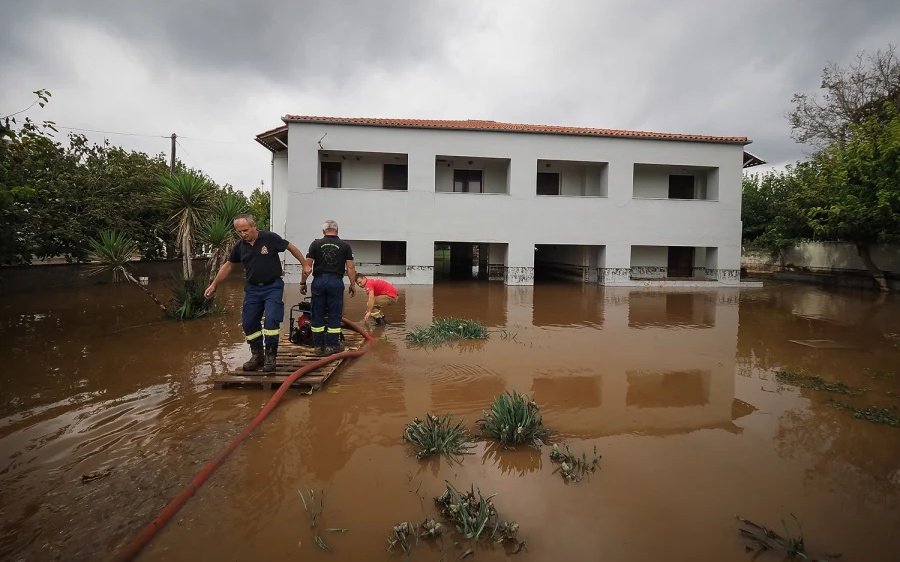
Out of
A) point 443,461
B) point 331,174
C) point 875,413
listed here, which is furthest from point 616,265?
point 443,461

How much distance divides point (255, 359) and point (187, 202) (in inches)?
206

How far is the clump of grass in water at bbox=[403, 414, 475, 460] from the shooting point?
3338 millimetres

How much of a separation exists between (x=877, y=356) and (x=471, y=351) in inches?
240

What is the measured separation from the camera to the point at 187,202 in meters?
8.73

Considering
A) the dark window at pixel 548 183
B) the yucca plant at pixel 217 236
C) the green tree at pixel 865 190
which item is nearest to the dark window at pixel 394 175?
the dark window at pixel 548 183

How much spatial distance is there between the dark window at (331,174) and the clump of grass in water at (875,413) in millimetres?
16808

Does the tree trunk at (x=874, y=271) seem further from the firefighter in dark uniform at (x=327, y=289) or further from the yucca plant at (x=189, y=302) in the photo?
the yucca plant at (x=189, y=302)

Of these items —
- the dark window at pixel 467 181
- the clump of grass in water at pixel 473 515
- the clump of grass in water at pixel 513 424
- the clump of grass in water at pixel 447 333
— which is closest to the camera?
the clump of grass in water at pixel 473 515

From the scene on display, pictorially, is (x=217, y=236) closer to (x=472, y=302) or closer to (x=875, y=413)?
(x=472, y=302)

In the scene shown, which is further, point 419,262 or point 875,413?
point 419,262

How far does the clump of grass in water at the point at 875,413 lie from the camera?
13.5 feet

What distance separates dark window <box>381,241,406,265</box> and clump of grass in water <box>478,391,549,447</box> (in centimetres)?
1470

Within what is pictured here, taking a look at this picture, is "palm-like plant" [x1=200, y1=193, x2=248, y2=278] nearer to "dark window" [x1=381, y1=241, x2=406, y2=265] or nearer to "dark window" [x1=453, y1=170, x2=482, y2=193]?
"dark window" [x1=381, y1=241, x2=406, y2=265]

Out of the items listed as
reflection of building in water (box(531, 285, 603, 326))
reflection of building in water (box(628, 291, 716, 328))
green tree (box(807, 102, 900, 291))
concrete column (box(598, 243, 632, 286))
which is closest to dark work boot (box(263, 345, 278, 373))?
reflection of building in water (box(531, 285, 603, 326))
